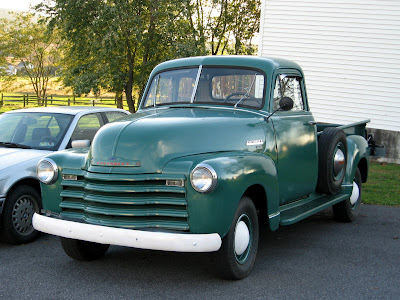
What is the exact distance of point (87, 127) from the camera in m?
8.12

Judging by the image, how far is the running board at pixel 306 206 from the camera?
626 centimetres

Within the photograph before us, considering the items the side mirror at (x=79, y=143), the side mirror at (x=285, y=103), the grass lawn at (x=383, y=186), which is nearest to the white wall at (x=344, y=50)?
the grass lawn at (x=383, y=186)

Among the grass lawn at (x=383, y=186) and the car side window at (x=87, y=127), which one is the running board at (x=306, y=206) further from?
the car side window at (x=87, y=127)

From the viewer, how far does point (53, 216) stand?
5.59 metres

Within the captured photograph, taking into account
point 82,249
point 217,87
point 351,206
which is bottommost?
point 351,206

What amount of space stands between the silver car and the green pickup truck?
108 cm

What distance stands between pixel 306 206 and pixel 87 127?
3333 mm

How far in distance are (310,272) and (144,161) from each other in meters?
2.07

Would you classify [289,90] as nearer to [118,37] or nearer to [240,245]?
[240,245]

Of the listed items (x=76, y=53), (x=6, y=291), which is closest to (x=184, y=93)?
(x=6, y=291)

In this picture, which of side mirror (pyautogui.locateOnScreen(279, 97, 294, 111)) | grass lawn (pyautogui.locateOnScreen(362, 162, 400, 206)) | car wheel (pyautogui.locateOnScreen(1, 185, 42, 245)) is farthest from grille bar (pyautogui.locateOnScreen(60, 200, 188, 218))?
grass lawn (pyautogui.locateOnScreen(362, 162, 400, 206))

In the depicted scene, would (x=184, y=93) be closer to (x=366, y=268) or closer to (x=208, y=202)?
(x=208, y=202)

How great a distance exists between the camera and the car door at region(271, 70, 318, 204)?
250 inches

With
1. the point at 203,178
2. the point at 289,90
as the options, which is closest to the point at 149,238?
the point at 203,178
